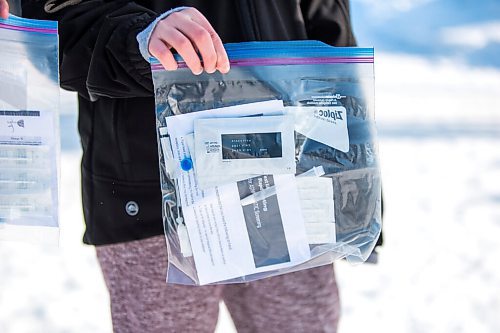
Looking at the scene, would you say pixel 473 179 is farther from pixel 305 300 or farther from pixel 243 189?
pixel 243 189

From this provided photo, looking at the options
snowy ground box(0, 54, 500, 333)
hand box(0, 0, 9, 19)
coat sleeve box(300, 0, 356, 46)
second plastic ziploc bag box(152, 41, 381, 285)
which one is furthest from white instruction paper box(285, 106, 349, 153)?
snowy ground box(0, 54, 500, 333)

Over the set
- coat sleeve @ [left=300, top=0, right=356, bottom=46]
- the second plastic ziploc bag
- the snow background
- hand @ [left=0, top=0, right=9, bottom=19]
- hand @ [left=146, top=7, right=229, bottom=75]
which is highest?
hand @ [left=0, top=0, right=9, bottom=19]

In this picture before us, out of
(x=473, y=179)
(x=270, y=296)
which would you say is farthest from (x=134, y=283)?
(x=473, y=179)

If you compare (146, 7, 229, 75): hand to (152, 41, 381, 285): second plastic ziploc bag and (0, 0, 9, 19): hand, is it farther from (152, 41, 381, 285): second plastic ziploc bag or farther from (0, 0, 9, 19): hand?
(0, 0, 9, 19): hand

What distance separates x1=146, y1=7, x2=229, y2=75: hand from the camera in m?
0.70

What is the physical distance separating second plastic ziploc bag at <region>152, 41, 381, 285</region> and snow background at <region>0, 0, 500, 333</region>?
0.95 m

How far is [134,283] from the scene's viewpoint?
0.98 metres

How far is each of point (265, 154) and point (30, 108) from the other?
0.97ft

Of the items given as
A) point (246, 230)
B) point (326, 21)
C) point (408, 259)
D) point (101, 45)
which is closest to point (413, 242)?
point (408, 259)

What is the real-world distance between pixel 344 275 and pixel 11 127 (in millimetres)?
1376

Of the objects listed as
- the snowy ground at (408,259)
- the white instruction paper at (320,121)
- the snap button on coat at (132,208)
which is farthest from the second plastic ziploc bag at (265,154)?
the snowy ground at (408,259)

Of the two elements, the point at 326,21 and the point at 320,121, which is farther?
the point at 326,21

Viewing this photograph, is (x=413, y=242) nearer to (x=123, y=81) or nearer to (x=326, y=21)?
(x=326, y=21)

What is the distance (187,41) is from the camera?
0.70 m
